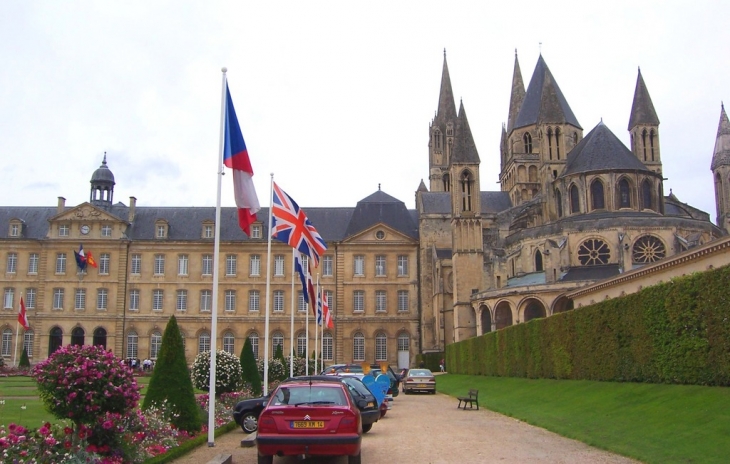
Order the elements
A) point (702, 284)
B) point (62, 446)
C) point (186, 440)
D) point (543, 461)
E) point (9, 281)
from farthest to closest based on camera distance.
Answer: point (9, 281) → point (702, 284) → point (186, 440) → point (543, 461) → point (62, 446)

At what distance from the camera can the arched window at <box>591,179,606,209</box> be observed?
58125mm

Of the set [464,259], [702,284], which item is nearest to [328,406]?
[702,284]

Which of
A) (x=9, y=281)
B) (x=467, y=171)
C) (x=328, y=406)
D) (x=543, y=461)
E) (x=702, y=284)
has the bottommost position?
(x=543, y=461)

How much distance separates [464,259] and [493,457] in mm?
45683

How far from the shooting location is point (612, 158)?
58594 millimetres

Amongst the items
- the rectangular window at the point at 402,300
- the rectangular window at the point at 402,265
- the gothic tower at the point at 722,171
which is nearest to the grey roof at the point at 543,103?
the gothic tower at the point at 722,171

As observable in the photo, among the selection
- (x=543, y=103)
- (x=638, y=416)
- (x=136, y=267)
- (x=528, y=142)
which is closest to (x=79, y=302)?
(x=136, y=267)

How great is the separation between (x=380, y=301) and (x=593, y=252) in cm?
1871

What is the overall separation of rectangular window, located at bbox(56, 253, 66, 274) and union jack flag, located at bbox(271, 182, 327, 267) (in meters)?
43.2

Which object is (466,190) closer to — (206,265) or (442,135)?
(206,265)

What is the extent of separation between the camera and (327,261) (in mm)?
64688

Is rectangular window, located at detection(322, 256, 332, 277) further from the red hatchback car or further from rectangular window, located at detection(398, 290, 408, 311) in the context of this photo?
the red hatchback car

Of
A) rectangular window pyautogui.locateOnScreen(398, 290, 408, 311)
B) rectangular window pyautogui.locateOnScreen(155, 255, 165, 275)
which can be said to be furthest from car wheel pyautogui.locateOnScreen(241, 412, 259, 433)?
rectangular window pyautogui.locateOnScreen(155, 255, 165, 275)

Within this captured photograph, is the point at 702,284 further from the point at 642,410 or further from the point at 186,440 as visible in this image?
the point at 186,440
